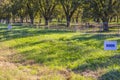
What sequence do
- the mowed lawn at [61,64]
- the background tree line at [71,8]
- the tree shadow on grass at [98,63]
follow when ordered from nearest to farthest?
1. the mowed lawn at [61,64]
2. the tree shadow on grass at [98,63]
3. the background tree line at [71,8]

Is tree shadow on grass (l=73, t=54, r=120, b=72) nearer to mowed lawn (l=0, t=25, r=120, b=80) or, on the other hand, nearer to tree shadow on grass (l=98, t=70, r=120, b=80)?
mowed lawn (l=0, t=25, r=120, b=80)

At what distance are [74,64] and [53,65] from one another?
89 centimetres

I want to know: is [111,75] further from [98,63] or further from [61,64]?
[61,64]

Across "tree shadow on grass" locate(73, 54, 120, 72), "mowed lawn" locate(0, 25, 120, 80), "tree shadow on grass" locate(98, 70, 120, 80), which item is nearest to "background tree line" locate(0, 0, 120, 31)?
"mowed lawn" locate(0, 25, 120, 80)

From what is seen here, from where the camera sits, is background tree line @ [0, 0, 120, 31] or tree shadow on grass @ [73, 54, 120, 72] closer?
tree shadow on grass @ [73, 54, 120, 72]

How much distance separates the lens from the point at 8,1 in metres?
71.8

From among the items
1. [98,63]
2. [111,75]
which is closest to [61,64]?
[98,63]

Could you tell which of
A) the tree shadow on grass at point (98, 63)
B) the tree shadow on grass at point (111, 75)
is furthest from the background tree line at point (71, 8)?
the tree shadow on grass at point (111, 75)

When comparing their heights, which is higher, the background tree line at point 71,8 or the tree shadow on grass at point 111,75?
the background tree line at point 71,8

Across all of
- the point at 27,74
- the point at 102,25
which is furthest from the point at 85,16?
the point at 27,74

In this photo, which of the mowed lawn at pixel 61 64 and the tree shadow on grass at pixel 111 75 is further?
the mowed lawn at pixel 61 64

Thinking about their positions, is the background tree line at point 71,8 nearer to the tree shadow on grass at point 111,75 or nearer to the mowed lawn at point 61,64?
the mowed lawn at point 61,64

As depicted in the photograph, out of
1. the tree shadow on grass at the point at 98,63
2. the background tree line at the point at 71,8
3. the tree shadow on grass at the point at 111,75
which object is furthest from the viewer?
the background tree line at the point at 71,8

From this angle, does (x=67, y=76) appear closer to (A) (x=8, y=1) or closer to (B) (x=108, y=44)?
(B) (x=108, y=44)
